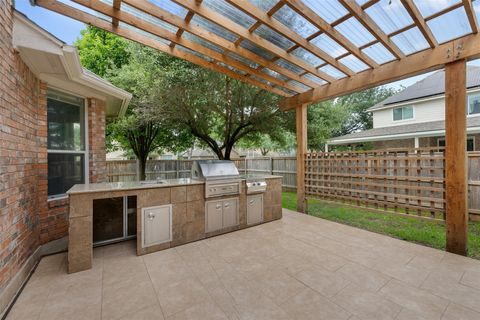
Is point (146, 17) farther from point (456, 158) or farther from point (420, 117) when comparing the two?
point (420, 117)

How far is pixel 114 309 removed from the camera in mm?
2051

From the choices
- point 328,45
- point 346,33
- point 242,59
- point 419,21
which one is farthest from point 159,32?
point 419,21

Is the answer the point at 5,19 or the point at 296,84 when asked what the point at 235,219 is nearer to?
the point at 296,84

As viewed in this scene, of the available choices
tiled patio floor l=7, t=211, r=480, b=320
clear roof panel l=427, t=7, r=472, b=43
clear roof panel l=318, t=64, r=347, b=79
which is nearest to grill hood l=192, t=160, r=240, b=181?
tiled patio floor l=7, t=211, r=480, b=320

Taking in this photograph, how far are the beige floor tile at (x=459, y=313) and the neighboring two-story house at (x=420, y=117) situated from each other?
8.50m

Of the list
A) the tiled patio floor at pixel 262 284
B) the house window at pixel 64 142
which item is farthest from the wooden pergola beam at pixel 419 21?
the house window at pixel 64 142

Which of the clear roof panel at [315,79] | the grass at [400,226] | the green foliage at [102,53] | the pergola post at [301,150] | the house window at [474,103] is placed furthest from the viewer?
the green foliage at [102,53]

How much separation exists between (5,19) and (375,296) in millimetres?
4724

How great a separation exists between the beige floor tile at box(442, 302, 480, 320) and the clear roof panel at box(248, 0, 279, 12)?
3.87 metres

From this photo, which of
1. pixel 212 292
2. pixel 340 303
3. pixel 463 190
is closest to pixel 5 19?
pixel 212 292

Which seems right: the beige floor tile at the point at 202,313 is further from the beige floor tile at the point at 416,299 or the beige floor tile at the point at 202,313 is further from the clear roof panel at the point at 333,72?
the clear roof panel at the point at 333,72

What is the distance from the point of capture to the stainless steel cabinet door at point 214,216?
387cm

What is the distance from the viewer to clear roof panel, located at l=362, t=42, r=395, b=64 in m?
3.50

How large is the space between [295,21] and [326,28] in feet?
1.65
